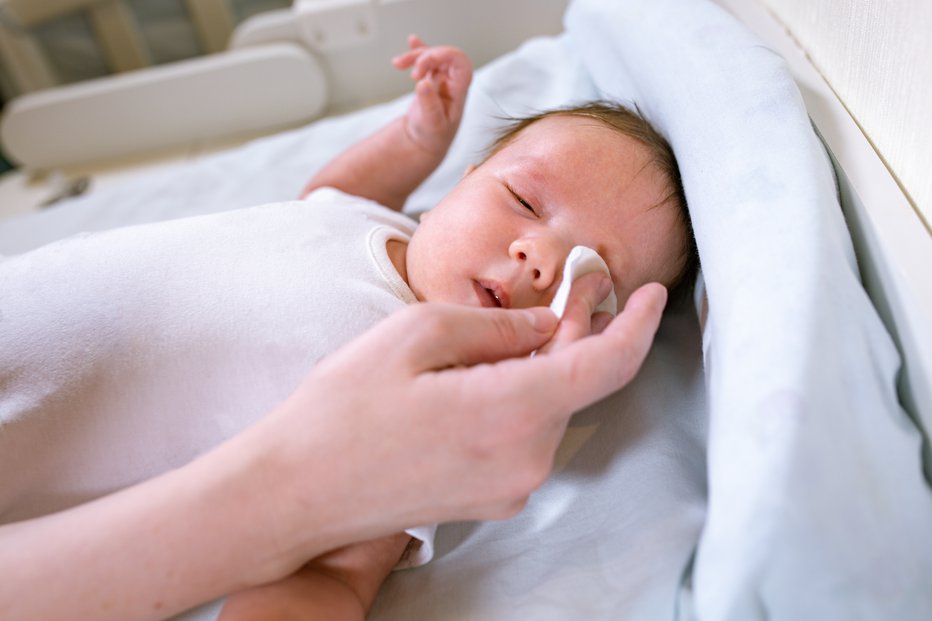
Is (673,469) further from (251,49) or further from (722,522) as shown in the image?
(251,49)

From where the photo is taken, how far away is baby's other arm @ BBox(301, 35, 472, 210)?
119 cm

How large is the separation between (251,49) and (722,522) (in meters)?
1.45

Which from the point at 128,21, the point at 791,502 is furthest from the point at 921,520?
the point at 128,21

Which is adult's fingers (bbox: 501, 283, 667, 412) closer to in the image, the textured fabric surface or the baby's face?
the baby's face

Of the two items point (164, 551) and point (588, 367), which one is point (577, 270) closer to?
point (588, 367)

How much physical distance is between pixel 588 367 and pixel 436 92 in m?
0.73

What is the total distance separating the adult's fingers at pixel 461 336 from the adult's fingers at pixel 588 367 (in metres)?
0.05

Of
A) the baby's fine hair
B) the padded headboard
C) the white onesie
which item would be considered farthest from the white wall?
the white onesie

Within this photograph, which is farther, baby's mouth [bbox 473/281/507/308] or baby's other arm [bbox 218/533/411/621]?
baby's mouth [bbox 473/281/507/308]

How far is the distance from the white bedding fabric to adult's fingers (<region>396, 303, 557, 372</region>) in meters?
0.17

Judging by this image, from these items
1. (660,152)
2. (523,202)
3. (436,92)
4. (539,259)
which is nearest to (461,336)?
(539,259)

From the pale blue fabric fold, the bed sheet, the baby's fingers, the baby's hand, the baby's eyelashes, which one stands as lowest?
the bed sheet

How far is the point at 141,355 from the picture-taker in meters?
0.78

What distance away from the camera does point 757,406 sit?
562mm
